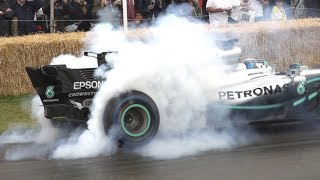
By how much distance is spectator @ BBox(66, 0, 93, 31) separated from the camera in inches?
519

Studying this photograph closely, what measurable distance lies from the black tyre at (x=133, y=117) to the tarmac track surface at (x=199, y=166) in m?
0.26

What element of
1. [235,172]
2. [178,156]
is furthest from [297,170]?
[178,156]

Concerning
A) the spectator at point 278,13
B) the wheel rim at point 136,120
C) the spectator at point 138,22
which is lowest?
the wheel rim at point 136,120

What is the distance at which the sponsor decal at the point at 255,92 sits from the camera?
25.0ft

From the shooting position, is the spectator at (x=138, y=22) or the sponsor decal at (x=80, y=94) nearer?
the sponsor decal at (x=80, y=94)

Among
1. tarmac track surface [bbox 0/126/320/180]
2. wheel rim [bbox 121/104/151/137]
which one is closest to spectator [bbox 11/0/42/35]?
tarmac track surface [bbox 0/126/320/180]

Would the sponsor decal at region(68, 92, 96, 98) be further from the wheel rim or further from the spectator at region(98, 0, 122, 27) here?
the spectator at region(98, 0, 122, 27)

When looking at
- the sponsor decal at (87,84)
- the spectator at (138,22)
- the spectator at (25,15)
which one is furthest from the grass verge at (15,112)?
the spectator at (138,22)

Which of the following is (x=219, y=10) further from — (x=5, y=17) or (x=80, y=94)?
(x=80, y=94)

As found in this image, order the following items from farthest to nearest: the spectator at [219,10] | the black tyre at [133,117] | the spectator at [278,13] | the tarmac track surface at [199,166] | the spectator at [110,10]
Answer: the spectator at [278,13], the spectator at [110,10], the spectator at [219,10], the black tyre at [133,117], the tarmac track surface at [199,166]

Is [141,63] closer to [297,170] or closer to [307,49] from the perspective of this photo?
[297,170]

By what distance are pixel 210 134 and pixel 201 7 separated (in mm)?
5908

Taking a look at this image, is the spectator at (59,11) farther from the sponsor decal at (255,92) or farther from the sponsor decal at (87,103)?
the sponsor decal at (255,92)

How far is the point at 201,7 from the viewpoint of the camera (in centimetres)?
1315
